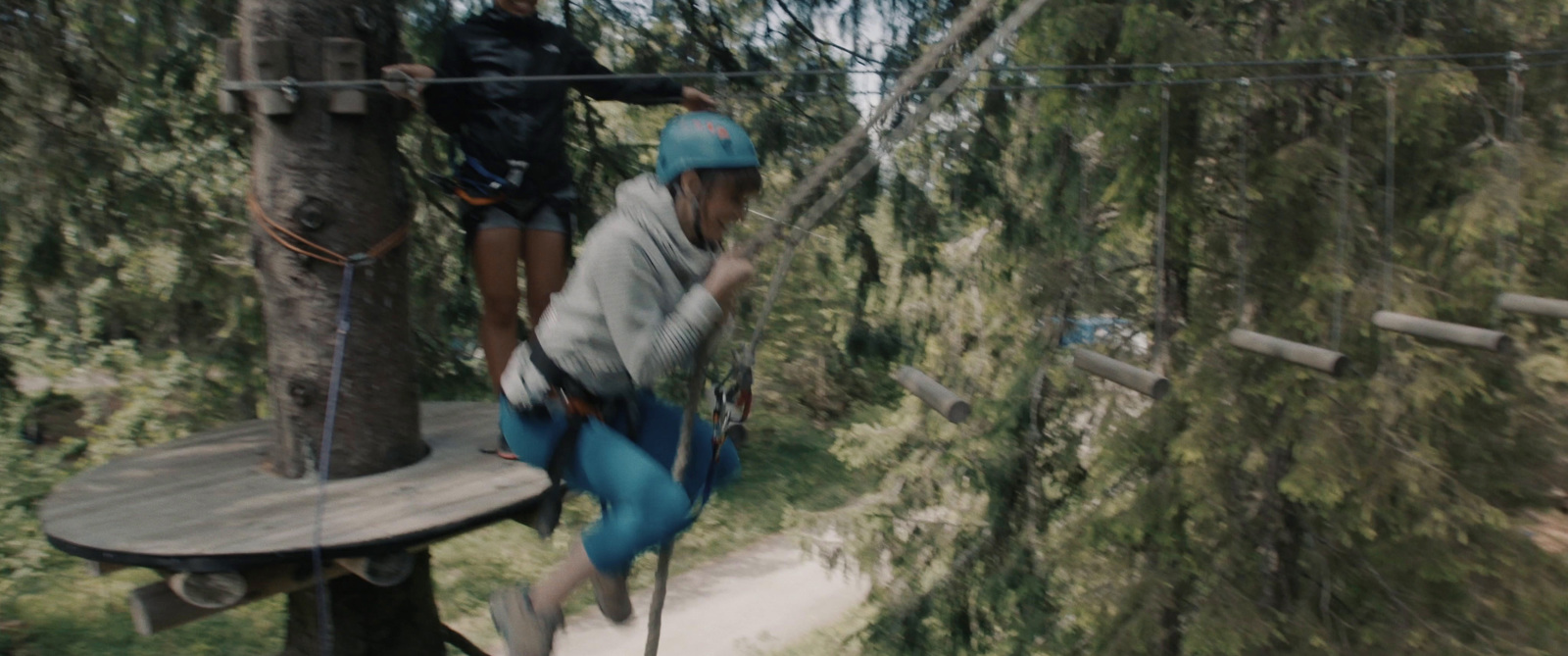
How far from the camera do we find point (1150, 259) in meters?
6.96

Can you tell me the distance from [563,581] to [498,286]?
113cm

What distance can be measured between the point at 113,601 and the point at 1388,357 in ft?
24.6

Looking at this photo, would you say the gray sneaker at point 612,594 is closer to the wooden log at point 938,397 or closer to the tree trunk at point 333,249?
the wooden log at point 938,397

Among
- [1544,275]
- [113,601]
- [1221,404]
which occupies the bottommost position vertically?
[113,601]

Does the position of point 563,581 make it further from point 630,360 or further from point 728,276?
point 728,276

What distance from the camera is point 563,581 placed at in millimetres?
2637

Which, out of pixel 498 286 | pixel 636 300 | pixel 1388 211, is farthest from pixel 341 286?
pixel 1388 211

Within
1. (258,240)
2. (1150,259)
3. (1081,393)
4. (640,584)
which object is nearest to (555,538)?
(640,584)

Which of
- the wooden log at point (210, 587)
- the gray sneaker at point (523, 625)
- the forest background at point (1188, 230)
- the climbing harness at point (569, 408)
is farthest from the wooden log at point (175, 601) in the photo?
the forest background at point (1188, 230)

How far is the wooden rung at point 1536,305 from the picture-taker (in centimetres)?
382

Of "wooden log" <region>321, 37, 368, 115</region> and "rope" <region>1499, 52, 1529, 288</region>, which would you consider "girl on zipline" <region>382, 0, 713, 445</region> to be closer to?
"wooden log" <region>321, 37, 368, 115</region>

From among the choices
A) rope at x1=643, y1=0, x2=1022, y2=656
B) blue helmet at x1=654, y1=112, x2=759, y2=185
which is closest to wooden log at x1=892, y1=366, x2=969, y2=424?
rope at x1=643, y1=0, x2=1022, y2=656

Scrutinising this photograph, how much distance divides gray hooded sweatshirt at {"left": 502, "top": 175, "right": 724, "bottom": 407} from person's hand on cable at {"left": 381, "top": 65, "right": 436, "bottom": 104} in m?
1.06

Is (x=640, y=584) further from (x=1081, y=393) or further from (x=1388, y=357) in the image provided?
(x=1388, y=357)
